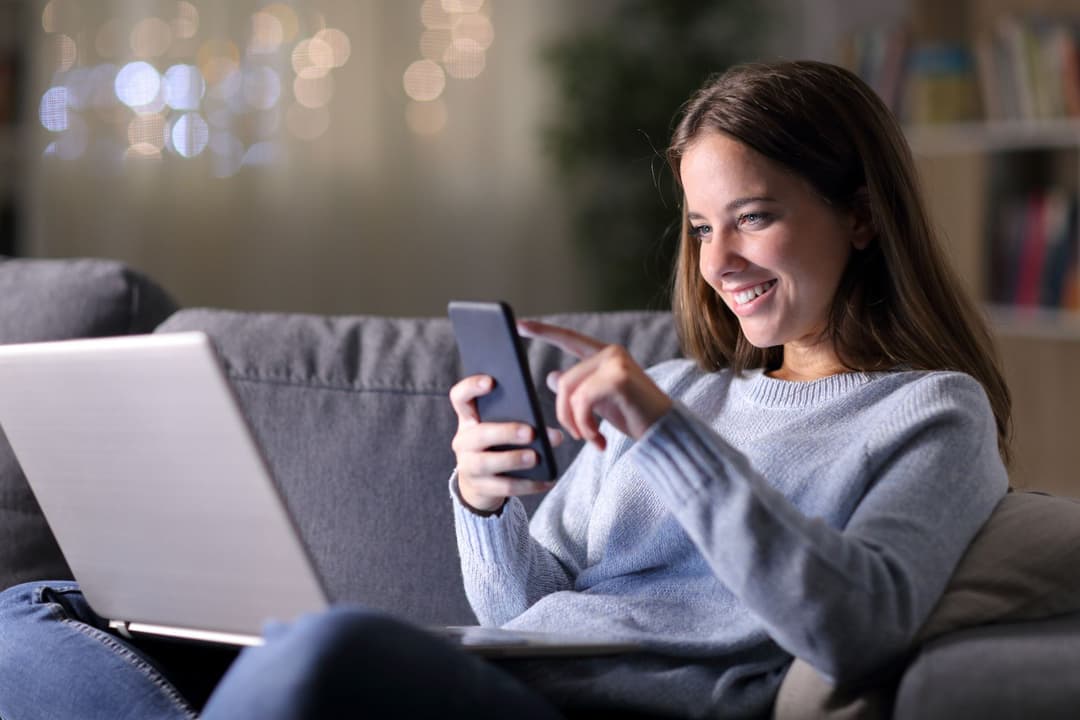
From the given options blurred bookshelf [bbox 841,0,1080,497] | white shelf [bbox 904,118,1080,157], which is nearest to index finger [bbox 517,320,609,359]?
white shelf [bbox 904,118,1080,157]

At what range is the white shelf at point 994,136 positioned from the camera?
3.42 meters

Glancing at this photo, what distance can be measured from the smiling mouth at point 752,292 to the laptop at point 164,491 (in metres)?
0.39

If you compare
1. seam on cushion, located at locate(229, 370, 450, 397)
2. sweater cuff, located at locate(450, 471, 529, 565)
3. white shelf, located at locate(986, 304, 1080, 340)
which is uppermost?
seam on cushion, located at locate(229, 370, 450, 397)

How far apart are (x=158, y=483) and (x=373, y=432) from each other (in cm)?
58

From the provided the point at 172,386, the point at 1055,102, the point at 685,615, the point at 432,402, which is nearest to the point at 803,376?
the point at 685,615

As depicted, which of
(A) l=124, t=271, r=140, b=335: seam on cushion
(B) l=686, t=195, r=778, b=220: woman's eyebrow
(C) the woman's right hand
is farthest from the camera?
(A) l=124, t=271, r=140, b=335: seam on cushion

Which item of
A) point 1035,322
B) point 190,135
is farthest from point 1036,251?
point 190,135

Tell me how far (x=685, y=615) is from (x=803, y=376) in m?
0.30

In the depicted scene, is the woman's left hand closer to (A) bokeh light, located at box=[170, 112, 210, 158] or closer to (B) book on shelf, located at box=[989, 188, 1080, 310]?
(B) book on shelf, located at box=[989, 188, 1080, 310]

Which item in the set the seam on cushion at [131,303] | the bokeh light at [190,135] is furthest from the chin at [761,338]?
the bokeh light at [190,135]

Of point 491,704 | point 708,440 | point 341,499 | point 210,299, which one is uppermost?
point 708,440

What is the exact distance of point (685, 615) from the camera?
125 cm

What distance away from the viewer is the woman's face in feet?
4.25

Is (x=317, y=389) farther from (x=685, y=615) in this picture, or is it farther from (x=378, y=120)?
(x=378, y=120)
